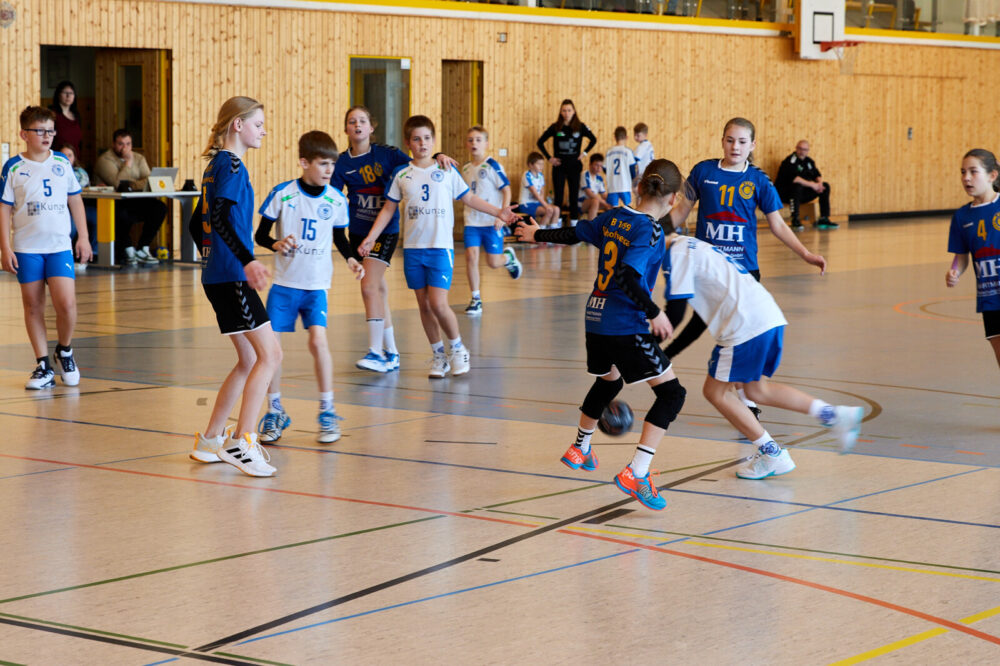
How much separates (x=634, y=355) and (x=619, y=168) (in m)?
17.0

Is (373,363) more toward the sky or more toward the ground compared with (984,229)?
more toward the ground

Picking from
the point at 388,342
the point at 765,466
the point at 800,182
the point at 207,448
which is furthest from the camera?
the point at 800,182

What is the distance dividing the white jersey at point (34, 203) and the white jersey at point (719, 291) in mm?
4549

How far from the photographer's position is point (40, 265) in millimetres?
8695

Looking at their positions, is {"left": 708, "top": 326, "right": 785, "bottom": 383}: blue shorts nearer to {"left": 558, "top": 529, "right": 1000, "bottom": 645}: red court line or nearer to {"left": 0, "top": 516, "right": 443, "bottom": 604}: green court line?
{"left": 558, "top": 529, "right": 1000, "bottom": 645}: red court line

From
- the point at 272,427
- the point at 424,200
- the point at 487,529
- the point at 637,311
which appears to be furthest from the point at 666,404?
the point at 424,200

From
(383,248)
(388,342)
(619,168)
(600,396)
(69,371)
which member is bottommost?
(69,371)

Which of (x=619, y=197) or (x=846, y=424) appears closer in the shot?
(x=846, y=424)

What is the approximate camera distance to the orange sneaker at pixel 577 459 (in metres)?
6.11

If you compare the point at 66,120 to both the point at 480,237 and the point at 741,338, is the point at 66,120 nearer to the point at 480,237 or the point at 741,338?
the point at 480,237

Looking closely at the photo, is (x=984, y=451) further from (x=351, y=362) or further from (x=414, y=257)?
(x=351, y=362)

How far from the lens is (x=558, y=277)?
646 inches

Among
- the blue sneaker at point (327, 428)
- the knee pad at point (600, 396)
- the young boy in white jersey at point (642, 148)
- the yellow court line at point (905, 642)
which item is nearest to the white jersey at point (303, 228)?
the blue sneaker at point (327, 428)

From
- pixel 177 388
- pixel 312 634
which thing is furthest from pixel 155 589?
pixel 177 388
